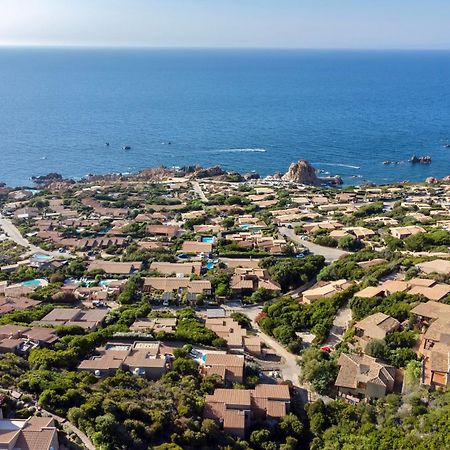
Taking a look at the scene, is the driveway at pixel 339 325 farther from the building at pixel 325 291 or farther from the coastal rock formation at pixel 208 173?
the coastal rock formation at pixel 208 173

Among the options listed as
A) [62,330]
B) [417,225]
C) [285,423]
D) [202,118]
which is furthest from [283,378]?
[202,118]

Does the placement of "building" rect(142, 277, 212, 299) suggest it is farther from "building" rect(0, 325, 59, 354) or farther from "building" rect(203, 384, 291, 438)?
"building" rect(203, 384, 291, 438)

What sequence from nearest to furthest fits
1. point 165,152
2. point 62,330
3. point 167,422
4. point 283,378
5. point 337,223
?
point 167,422, point 283,378, point 62,330, point 337,223, point 165,152

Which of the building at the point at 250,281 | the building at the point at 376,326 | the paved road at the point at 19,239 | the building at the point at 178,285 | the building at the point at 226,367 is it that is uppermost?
the building at the point at 376,326

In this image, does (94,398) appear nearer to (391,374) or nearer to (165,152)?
(391,374)

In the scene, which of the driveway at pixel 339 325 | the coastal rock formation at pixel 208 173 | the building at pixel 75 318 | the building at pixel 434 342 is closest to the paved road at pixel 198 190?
the coastal rock formation at pixel 208 173
